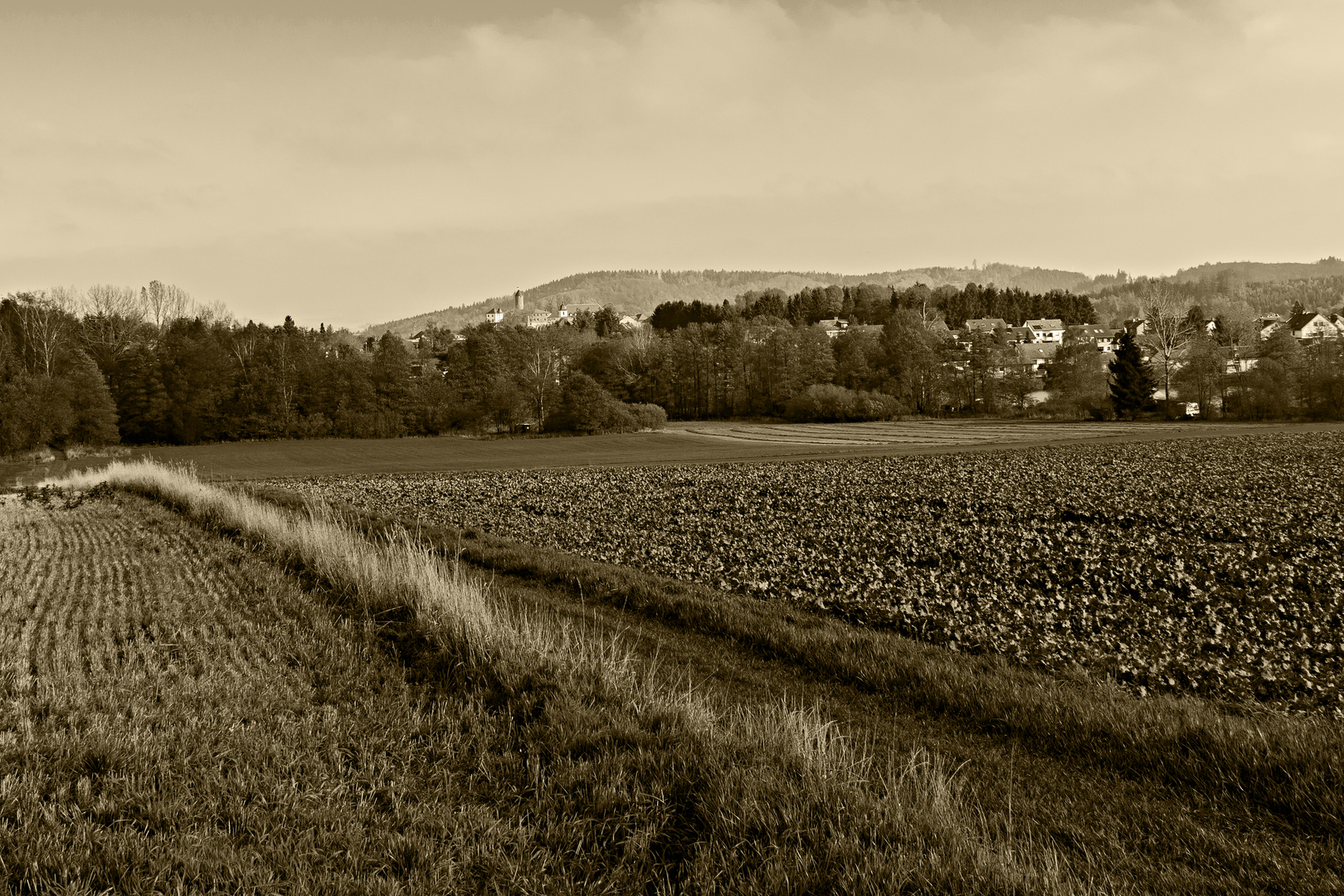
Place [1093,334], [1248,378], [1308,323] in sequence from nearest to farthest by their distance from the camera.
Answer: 1. [1248,378]
2. [1308,323]
3. [1093,334]

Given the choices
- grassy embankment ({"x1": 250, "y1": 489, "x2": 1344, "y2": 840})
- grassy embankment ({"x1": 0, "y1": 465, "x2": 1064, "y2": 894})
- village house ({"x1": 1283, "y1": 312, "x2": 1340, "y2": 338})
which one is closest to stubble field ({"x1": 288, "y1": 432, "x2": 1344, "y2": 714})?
grassy embankment ({"x1": 250, "y1": 489, "x2": 1344, "y2": 840})

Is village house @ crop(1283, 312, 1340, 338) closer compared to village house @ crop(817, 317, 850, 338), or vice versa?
village house @ crop(1283, 312, 1340, 338)

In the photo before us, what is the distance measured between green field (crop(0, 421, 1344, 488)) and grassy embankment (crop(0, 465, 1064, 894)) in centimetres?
4868

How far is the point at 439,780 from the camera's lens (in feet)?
23.2

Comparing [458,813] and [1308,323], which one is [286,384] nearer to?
[458,813]

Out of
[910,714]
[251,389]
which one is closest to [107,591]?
[910,714]

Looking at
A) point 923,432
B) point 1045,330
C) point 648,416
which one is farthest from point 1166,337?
point 1045,330

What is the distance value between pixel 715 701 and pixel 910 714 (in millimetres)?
2006

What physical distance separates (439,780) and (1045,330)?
204738 mm

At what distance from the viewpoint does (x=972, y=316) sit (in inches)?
7825

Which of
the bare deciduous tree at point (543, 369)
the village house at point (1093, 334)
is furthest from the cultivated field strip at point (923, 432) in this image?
the village house at point (1093, 334)

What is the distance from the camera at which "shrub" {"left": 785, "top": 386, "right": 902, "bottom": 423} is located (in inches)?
4067

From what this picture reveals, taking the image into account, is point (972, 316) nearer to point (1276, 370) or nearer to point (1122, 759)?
point (1276, 370)

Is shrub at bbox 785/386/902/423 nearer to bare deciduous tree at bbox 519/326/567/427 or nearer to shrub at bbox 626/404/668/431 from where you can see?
shrub at bbox 626/404/668/431
